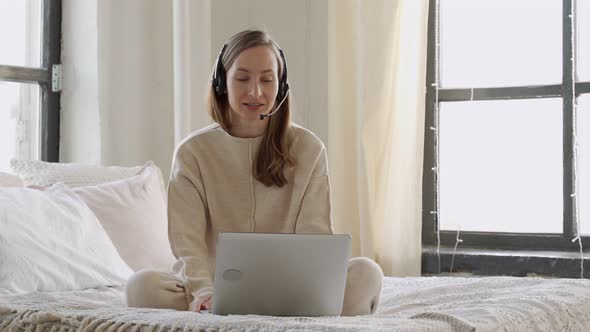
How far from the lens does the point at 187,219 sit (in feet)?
6.57

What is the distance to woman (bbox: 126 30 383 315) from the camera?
2.00 m

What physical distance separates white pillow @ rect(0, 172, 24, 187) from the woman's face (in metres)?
0.87

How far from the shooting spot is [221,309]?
1578 millimetres

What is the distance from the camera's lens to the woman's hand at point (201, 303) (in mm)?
1783

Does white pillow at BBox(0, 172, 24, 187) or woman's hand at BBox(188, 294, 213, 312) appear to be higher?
white pillow at BBox(0, 172, 24, 187)

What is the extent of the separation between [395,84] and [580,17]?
2.29ft

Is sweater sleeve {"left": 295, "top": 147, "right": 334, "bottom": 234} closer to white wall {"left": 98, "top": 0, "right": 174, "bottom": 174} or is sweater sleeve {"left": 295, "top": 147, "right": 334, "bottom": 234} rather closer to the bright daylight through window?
white wall {"left": 98, "top": 0, "right": 174, "bottom": 174}

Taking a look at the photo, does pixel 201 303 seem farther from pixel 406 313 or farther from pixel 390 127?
pixel 390 127

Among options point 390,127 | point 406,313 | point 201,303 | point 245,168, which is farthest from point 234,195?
point 390,127

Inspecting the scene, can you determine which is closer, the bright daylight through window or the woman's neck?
the woman's neck

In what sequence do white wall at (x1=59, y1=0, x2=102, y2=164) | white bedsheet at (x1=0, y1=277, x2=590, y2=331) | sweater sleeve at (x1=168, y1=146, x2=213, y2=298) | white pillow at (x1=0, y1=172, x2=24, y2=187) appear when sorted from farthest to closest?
white wall at (x1=59, y1=0, x2=102, y2=164)
white pillow at (x1=0, y1=172, x2=24, y2=187)
sweater sleeve at (x1=168, y1=146, x2=213, y2=298)
white bedsheet at (x1=0, y1=277, x2=590, y2=331)

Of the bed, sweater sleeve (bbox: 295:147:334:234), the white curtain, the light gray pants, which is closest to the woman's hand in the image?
the light gray pants

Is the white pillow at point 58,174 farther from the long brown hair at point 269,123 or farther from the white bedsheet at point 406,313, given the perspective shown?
the long brown hair at point 269,123

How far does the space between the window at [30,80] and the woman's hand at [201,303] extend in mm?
1669
